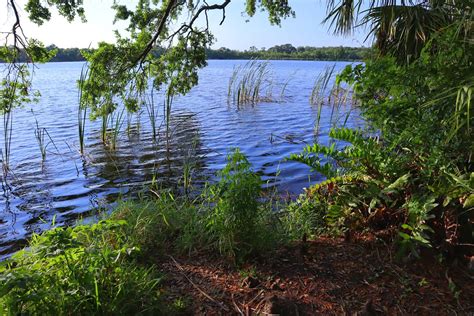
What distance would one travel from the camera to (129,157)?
9406 millimetres

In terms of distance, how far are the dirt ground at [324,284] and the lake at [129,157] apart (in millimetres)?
1849

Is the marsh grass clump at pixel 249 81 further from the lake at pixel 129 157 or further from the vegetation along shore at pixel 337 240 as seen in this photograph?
the vegetation along shore at pixel 337 240

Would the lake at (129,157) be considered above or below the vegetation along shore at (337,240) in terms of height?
below

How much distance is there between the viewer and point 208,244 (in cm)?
320

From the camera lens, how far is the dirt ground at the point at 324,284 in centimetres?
234

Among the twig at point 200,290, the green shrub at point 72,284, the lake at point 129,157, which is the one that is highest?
the green shrub at point 72,284

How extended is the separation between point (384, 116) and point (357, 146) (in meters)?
0.34

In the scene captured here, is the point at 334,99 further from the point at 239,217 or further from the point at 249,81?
the point at 239,217

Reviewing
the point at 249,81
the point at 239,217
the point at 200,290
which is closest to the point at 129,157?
the point at 239,217

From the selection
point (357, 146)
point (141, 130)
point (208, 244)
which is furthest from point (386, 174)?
point (141, 130)

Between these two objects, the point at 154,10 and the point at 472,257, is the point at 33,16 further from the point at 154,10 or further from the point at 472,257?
the point at 472,257

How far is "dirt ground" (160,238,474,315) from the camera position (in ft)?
7.67

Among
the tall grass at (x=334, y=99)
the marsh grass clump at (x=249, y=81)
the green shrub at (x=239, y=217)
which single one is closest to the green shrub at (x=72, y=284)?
the green shrub at (x=239, y=217)

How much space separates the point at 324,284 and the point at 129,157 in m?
7.61
